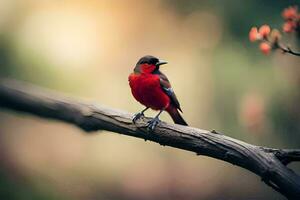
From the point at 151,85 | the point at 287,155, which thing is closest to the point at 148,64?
the point at 151,85

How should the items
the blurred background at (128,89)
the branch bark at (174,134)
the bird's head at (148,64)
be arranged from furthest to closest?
the blurred background at (128,89) → the bird's head at (148,64) → the branch bark at (174,134)

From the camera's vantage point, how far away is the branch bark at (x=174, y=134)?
79 cm

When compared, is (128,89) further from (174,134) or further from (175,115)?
(174,134)

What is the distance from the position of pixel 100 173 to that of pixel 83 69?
31cm

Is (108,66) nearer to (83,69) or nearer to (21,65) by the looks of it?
(83,69)

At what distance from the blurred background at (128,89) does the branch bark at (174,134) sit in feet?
1.97

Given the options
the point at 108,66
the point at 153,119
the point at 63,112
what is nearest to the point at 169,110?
the point at 153,119

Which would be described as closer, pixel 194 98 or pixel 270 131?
pixel 270 131

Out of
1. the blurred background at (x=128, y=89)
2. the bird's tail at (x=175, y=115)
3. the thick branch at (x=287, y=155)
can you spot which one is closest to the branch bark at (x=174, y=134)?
the thick branch at (x=287, y=155)

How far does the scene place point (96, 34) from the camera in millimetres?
1591

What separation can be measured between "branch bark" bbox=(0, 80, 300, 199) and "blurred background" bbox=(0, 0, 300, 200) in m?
0.60

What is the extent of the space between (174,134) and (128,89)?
2.24 ft

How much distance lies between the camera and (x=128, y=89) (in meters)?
1.52

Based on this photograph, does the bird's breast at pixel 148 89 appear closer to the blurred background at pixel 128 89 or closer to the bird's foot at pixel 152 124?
the bird's foot at pixel 152 124
